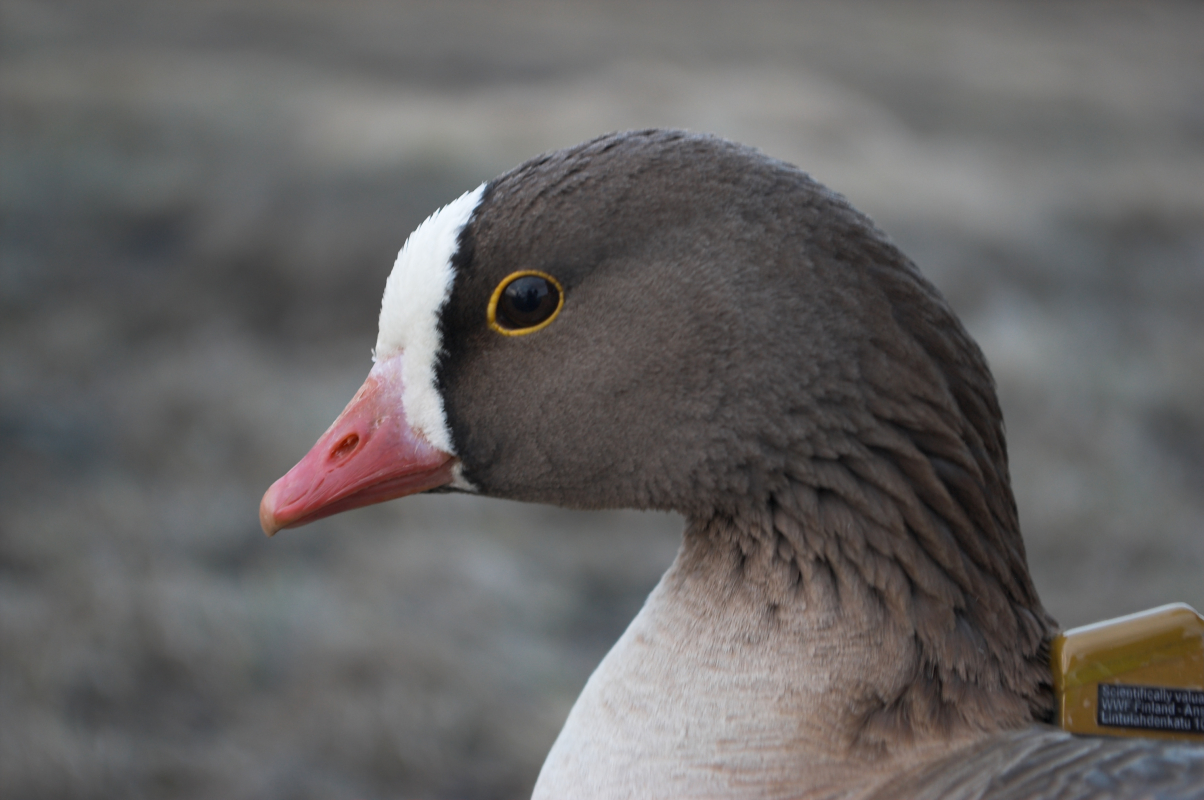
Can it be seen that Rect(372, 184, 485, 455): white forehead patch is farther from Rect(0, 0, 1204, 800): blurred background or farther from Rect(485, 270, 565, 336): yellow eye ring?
Rect(0, 0, 1204, 800): blurred background

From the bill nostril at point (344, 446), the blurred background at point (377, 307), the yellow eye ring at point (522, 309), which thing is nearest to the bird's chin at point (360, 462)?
the bill nostril at point (344, 446)

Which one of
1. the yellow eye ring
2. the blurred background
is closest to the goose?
the yellow eye ring

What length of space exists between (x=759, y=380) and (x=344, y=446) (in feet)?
2.14

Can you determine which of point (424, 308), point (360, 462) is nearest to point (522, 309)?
point (424, 308)

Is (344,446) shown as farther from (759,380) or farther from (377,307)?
(377,307)

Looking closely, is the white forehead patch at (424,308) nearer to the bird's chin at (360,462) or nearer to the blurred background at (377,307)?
the bird's chin at (360,462)

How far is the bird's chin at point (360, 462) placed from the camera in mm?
1522

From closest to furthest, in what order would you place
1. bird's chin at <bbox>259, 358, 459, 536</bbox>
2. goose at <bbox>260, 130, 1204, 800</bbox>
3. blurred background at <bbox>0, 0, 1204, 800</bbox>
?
1. goose at <bbox>260, 130, 1204, 800</bbox>
2. bird's chin at <bbox>259, 358, 459, 536</bbox>
3. blurred background at <bbox>0, 0, 1204, 800</bbox>

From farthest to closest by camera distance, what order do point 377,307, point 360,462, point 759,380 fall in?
point 377,307 → point 360,462 → point 759,380

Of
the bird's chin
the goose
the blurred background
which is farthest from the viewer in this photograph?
the blurred background

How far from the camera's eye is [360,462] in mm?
1528

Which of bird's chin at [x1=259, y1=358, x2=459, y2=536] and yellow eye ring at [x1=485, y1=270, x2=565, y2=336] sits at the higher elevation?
yellow eye ring at [x1=485, y1=270, x2=565, y2=336]

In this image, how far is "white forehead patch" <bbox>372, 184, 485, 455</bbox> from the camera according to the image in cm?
145

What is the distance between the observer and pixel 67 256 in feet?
18.6
